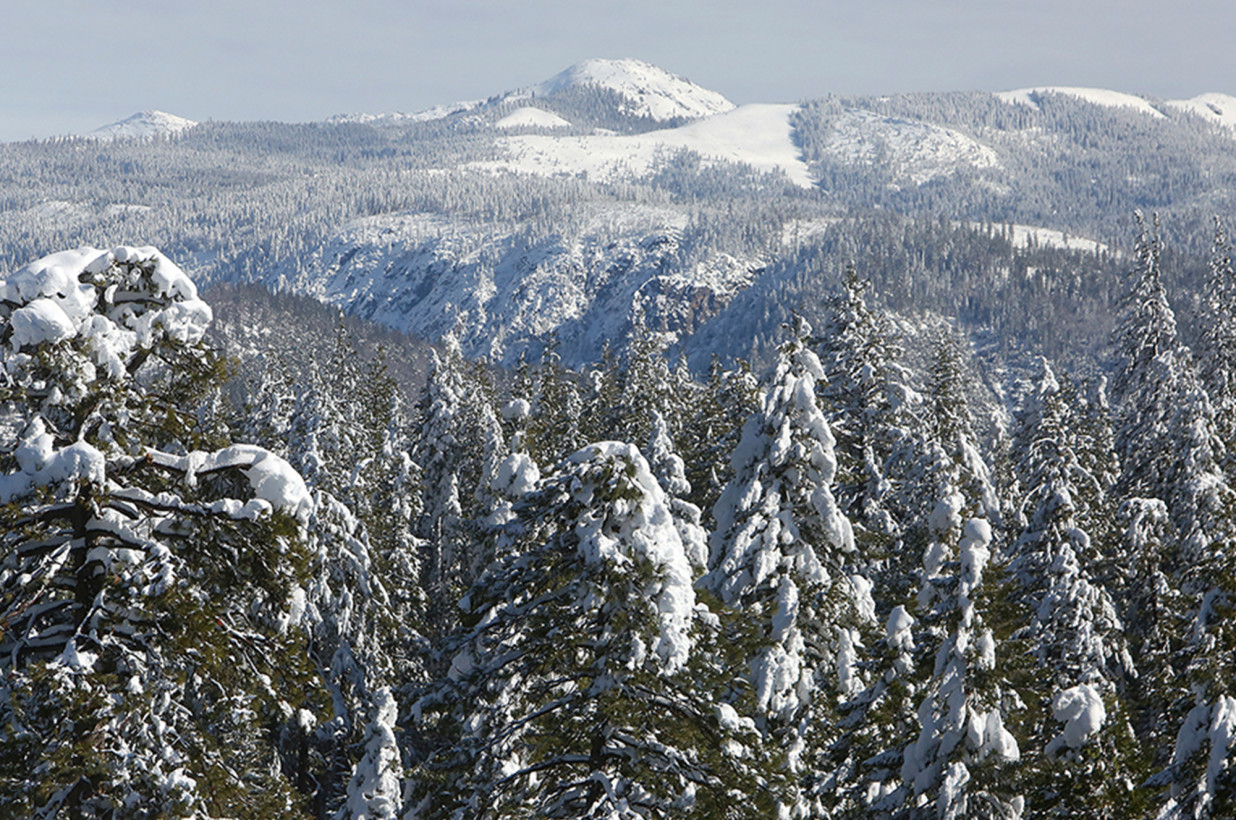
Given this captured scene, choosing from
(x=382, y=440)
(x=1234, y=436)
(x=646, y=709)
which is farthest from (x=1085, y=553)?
(x=382, y=440)

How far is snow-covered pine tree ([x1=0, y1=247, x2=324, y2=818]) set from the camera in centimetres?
809

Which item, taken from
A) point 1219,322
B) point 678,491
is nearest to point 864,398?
point 678,491

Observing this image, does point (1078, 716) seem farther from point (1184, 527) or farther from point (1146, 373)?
point (1146, 373)

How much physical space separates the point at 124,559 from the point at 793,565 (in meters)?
11.1

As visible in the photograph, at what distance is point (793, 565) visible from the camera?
661 inches

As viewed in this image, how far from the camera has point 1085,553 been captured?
20234mm

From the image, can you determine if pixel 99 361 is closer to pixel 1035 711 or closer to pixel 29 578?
pixel 29 578

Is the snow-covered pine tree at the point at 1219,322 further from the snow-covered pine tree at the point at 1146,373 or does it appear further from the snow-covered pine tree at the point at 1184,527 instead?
the snow-covered pine tree at the point at 1146,373

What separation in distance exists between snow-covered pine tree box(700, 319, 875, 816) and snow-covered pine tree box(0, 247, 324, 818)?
902 cm

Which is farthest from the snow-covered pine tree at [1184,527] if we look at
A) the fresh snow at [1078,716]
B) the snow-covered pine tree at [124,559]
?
the snow-covered pine tree at [124,559]

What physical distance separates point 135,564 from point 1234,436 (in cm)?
2889

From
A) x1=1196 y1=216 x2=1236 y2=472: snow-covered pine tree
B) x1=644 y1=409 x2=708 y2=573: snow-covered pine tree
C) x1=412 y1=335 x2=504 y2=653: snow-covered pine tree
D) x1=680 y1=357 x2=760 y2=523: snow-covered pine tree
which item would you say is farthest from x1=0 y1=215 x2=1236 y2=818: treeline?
x1=412 y1=335 x2=504 y2=653: snow-covered pine tree

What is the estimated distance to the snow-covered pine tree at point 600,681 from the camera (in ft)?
34.5

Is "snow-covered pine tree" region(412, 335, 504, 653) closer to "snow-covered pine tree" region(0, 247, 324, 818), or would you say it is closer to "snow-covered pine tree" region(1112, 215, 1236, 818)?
"snow-covered pine tree" region(1112, 215, 1236, 818)
